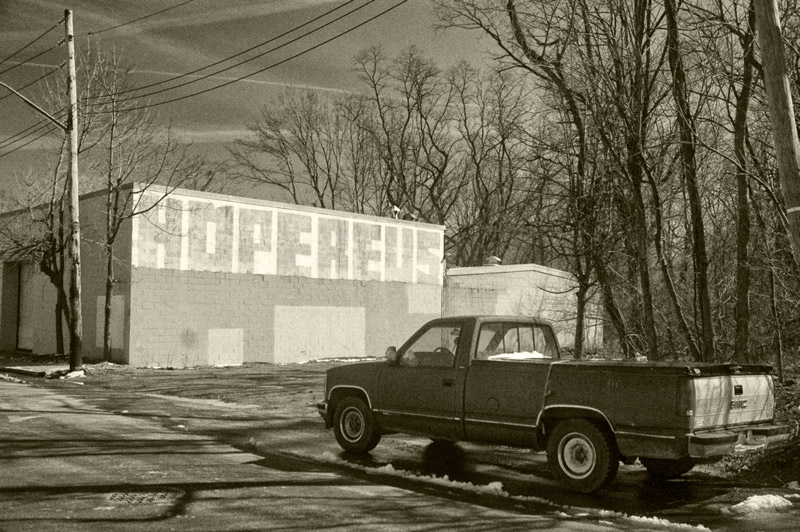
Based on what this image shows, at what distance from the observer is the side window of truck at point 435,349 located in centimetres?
936

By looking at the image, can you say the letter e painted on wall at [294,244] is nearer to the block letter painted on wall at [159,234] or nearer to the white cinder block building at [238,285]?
the white cinder block building at [238,285]

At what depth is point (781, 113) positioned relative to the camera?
761 cm

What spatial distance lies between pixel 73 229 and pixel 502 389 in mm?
17443

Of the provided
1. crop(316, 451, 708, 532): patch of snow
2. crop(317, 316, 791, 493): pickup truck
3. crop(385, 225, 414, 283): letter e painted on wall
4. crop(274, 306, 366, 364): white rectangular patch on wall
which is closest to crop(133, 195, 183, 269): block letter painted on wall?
crop(274, 306, 366, 364): white rectangular patch on wall

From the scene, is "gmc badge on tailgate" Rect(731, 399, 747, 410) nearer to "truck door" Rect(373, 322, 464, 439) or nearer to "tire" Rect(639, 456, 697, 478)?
"tire" Rect(639, 456, 697, 478)

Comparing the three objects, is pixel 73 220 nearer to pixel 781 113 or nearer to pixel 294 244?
pixel 294 244

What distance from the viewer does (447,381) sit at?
30.2 feet

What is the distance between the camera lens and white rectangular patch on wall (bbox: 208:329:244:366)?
89.7ft

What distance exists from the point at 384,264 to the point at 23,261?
14726 millimetres

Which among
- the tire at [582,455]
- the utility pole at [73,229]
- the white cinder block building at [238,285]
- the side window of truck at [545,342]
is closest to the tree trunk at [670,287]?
the side window of truck at [545,342]

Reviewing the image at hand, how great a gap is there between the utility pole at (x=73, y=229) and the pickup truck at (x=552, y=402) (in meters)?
14.6

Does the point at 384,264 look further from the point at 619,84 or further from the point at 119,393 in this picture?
the point at 619,84

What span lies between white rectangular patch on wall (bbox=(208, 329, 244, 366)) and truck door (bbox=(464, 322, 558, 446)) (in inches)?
768

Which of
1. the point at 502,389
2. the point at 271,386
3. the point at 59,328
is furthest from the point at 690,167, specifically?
the point at 59,328
